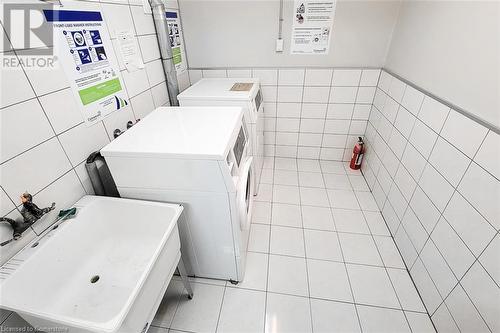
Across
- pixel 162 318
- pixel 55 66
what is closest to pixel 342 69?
pixel 55 66

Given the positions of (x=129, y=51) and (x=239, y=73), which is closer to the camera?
(x=129, y=51)

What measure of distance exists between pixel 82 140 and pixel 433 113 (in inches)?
78.7

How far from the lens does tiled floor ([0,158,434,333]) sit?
1.35 meters

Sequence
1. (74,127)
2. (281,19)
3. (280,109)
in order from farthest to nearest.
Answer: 1. (280,109)
2. (281,19)
3. (74,127)

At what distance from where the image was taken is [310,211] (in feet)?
6.93

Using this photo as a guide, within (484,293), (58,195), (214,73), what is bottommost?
→ (484,293)

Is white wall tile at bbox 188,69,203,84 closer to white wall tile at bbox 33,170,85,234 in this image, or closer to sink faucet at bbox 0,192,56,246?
white wall tile at bbox 33,170,85,234

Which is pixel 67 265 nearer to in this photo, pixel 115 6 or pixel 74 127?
pixel 74 127

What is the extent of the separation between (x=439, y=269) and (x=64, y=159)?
2.04m

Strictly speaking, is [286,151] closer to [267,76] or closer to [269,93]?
[269,93]

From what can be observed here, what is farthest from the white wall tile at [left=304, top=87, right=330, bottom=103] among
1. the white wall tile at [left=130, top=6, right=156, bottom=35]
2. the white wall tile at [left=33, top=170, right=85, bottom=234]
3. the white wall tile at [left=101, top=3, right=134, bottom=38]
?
the white wall tile at [left=33, top=170, right=85, bottom=234]

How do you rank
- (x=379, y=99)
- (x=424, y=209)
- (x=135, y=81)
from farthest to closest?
(x=379, y=99), (x=135, y=81), (x=424, y=209)

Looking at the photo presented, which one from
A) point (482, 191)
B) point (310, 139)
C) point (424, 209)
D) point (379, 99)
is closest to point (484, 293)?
→ point (482, 191)

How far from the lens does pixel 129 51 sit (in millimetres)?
1511
